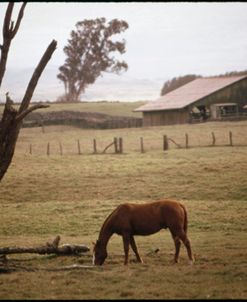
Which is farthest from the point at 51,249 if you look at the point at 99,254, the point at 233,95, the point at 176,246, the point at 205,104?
the point at 233,95

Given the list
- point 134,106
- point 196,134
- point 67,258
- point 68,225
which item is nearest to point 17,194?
point 68,225

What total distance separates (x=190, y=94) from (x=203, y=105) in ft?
11.9

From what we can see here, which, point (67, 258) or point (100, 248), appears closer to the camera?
point (100, 248)

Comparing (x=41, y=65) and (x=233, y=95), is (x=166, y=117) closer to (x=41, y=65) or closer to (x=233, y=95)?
(x=233, y=95)

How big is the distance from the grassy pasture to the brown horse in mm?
471

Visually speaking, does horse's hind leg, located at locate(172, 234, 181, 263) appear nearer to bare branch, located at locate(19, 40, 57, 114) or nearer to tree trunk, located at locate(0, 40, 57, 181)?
tree trunk, located at locate(0, 40, 57, 181)

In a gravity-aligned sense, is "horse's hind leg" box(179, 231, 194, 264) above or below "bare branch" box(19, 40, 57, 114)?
below

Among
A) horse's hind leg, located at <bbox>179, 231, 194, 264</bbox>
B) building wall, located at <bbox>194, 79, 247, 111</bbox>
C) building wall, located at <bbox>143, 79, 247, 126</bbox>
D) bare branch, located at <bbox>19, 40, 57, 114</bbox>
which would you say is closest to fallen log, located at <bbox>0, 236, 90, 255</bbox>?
horse's hind leg, located at <bbox>179, 231, 194, 264</bbox>

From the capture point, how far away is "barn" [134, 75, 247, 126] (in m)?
63.8

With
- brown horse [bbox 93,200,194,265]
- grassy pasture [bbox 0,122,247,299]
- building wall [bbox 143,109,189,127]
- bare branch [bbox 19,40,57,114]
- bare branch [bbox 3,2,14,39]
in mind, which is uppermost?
bare branch [bbox 3,2,14,39]

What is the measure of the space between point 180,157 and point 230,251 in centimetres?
2081

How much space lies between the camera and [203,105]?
6481 cm

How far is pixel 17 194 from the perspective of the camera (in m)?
27.4

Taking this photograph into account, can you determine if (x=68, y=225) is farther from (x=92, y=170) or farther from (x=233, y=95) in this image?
(x=233, y=95)
